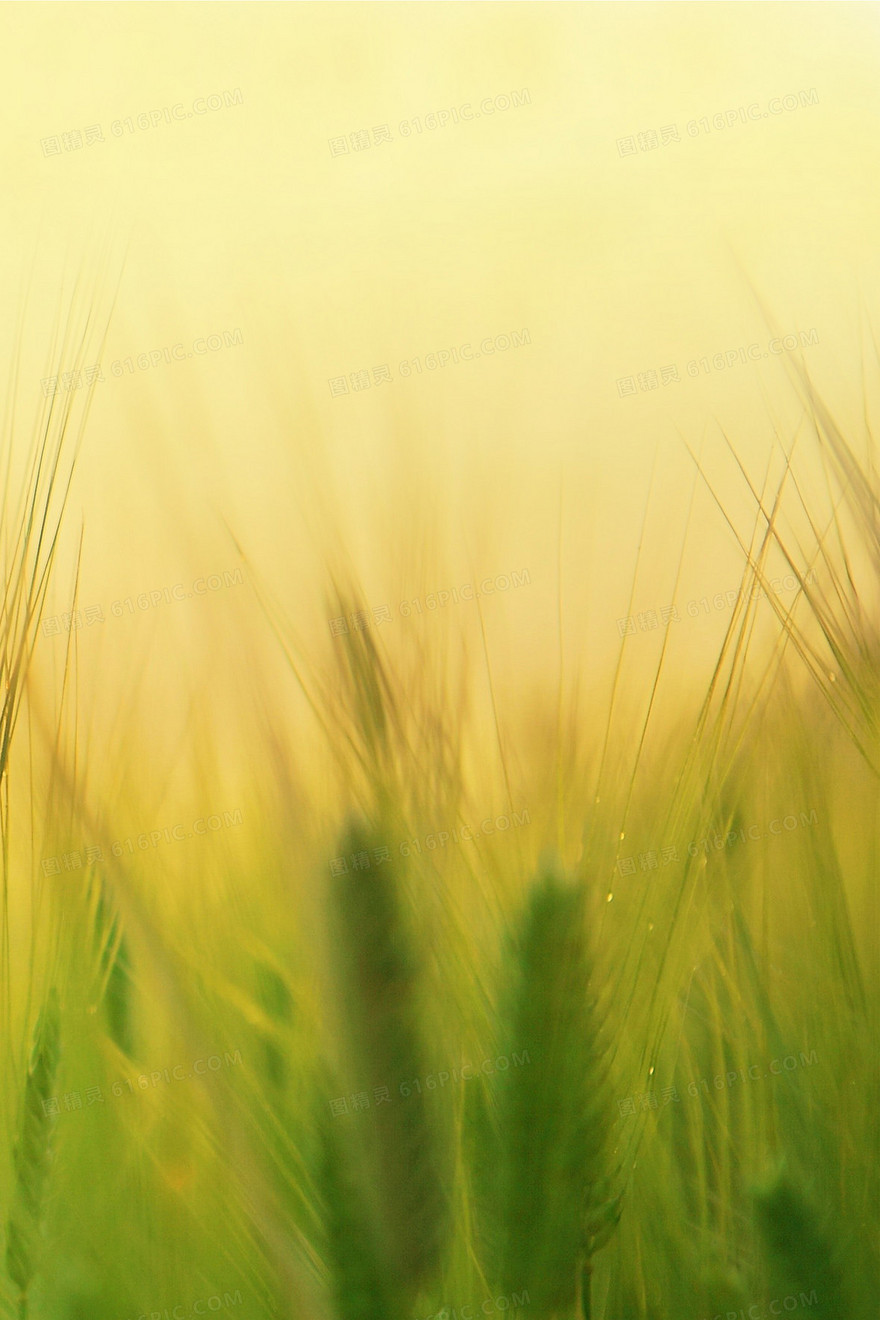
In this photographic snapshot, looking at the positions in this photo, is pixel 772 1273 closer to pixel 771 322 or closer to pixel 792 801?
pixel 792 801

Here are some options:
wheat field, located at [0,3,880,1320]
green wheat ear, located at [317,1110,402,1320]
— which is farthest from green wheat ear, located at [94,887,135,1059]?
green wheat ear, located at [317,1110,402,1320]

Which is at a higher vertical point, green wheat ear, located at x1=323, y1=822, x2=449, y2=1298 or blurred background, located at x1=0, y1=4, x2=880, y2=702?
blurred background, located at x1=0, y1=4, x2=880, y2=702

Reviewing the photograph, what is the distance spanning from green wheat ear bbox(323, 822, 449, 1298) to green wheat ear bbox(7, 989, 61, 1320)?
0.61 ft

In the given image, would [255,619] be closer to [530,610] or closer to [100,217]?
[530,610]

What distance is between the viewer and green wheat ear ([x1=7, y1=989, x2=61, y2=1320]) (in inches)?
19.6

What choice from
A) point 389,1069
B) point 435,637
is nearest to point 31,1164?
point 389,1069

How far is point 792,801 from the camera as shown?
0.53 metres

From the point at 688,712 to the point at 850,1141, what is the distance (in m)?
0.29

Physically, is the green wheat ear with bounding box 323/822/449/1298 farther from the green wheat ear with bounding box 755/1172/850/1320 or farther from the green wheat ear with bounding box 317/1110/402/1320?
the green wheat ear with bounding box 755/1172/850/1320

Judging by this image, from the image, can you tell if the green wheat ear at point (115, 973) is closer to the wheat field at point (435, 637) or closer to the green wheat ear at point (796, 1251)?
the wheat field at point (435, 637)

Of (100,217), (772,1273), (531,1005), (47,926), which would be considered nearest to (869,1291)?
(772,1273)

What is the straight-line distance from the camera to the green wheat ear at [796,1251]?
488 millimetres

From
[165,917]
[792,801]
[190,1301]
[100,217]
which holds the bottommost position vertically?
[190,1301]

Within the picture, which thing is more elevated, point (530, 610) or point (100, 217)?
point (100, 217)
